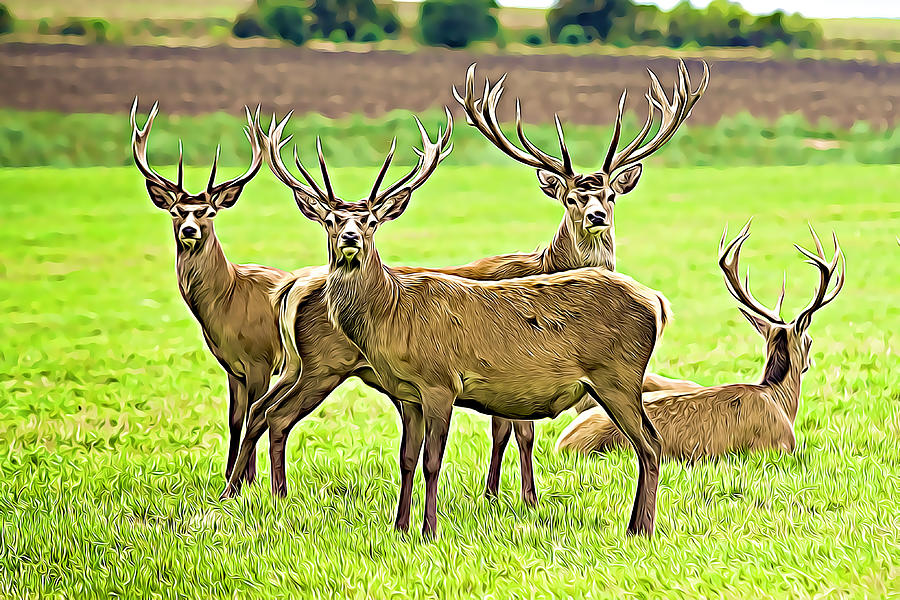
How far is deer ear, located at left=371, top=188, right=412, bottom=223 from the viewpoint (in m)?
5.89

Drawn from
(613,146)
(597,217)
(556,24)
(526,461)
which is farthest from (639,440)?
(556,24)

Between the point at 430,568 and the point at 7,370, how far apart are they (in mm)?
6949

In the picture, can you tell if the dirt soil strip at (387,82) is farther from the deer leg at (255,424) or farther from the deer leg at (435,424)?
the deer leg at (435,424)

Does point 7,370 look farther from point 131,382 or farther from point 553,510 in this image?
point 553,510

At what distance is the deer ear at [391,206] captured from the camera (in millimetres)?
5895

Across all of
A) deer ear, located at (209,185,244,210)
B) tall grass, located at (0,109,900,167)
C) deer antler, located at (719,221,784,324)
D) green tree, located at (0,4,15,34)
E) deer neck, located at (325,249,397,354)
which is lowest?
tall grass, located at (0,109,900,167)

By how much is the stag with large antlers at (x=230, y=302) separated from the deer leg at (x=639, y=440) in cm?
196

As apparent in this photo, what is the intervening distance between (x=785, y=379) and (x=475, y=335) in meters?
2.81

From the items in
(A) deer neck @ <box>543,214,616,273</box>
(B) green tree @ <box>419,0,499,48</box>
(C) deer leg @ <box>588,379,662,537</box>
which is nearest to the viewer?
(C) deer leg @ <box>588,379,662,537</box>

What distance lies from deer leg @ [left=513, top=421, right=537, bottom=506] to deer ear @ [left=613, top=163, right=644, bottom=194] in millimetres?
1472

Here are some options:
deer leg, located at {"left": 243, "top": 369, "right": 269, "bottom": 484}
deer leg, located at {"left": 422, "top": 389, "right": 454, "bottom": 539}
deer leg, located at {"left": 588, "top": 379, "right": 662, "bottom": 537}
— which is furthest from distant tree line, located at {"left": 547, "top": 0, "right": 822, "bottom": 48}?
deer leg, located at {"left": 422, "top": 389, "right": 454, "bottom": 539}

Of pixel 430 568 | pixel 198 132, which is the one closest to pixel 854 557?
pixel 430 568

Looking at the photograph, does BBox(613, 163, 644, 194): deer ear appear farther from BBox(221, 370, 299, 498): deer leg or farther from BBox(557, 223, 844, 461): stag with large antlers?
BBox(221, 370, 299, 498): deer leg

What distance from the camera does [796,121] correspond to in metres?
32.1
